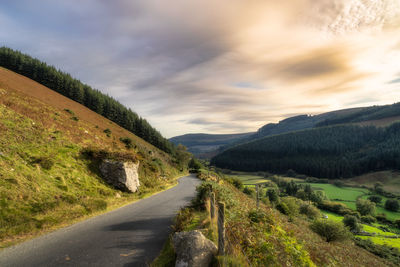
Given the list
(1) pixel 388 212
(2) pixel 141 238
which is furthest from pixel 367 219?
(2) pixel 141 238

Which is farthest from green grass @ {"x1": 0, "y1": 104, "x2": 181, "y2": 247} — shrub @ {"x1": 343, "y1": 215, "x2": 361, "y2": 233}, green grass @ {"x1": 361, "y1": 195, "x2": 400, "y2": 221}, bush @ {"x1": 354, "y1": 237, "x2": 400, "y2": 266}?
green grass @ {"x1": 361, "y1": 195, "x2": 400, "y2": 221}

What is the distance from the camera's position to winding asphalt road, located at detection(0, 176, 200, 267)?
7647 mm

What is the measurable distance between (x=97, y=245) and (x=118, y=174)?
13472 millimetres

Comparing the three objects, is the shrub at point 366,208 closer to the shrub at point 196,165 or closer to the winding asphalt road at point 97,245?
the shrub at point 196,165

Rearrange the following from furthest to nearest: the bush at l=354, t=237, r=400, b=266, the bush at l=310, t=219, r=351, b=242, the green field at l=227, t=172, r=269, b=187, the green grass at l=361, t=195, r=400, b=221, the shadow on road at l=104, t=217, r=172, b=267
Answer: the green field at l=227, t=172, r=269, b=187
the green grass at l=361, t=195, r=400, b=221
the bush at l=354, t=237, r=400, b=266
the bush at l=310, t=219, r=351, b=242
the shadow on road at l=104, t=217, r=172, b=267

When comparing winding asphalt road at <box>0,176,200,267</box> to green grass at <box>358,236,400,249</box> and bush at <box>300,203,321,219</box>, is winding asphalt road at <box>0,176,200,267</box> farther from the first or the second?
green grass at <box>358,236,400,249</box>

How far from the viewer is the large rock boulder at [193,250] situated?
20.8ft

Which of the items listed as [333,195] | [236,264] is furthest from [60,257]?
[333,195]

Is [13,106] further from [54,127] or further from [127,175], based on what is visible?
[127,175]

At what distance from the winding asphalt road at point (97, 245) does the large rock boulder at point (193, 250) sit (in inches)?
74.7

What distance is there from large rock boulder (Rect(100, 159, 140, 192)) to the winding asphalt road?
841cm

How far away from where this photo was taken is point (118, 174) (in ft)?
71.5

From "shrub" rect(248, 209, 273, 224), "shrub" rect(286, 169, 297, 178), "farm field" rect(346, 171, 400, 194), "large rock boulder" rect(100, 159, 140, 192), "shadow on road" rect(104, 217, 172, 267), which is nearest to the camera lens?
"shadow on road" rect(104, 217, 172, 267)

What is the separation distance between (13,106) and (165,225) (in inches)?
943
